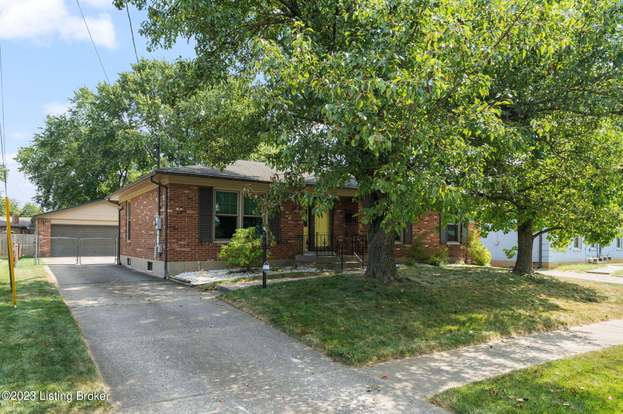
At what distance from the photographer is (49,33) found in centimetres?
797

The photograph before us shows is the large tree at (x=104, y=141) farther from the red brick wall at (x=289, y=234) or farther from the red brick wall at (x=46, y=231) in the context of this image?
the red brick wall at (x=289, y=234)

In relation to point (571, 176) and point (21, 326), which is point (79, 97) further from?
point (571, 176)

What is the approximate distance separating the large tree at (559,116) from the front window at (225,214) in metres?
7.53

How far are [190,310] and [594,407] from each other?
21.2ft

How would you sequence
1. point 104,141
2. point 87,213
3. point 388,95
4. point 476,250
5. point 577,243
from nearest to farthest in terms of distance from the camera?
point 388,95 → point 476,250 → point 577,243 → point 87,213 → point 104,141

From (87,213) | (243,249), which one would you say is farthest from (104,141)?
(243,249)

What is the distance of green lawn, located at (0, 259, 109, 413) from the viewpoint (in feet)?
13.5

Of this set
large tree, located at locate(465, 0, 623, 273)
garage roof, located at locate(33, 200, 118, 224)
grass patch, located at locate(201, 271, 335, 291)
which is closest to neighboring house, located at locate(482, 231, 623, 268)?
large tree, located at locate(465, 0, 623, 273)

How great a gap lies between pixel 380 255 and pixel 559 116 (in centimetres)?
462

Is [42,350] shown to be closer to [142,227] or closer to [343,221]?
[142,227]

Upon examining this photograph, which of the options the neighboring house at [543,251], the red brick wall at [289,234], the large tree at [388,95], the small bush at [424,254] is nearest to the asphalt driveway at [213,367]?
the large tree at [388,95]

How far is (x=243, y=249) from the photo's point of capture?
1233cm

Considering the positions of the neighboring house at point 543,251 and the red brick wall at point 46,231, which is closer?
the neighboring house at point 543,251

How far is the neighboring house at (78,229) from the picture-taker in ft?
Result: 91.6
